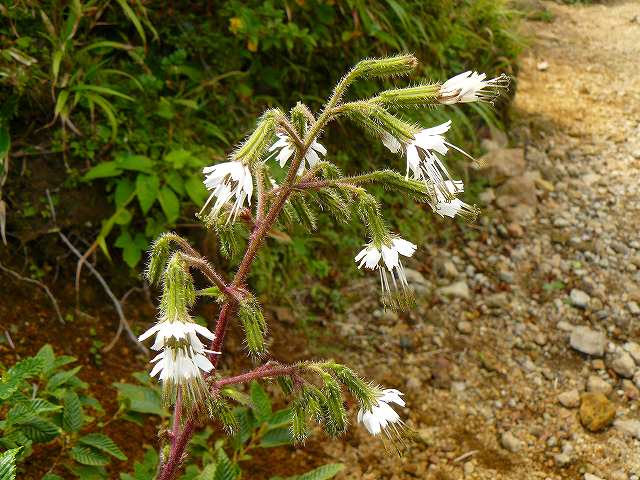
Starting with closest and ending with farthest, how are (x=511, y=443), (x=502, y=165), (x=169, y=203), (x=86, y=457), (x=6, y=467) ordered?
(x=6, y=467)
(x=86, y=457)
(x=169, y=203)
(x=511, y=443)
(x=502, y=165)

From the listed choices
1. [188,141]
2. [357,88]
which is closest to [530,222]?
[357,88]

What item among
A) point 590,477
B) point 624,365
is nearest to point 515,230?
point 624,365

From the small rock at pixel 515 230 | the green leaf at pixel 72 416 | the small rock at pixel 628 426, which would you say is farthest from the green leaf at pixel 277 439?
the small rock at pixel 515 230

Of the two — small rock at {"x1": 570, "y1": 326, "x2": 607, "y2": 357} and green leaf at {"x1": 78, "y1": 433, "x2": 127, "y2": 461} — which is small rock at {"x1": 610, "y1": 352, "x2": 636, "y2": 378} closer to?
small rock at {"x1": 570, "y1": 326, "x2": 607, "y2": 357}

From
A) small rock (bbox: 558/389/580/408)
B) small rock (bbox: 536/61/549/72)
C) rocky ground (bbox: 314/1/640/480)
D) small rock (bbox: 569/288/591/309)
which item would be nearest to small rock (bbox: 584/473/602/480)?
rocky ground (bbox: 314/1/640/480)

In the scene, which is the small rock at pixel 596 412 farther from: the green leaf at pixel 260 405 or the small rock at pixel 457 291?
the green leaf at pixel 260 405

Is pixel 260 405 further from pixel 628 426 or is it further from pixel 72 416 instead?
pixel 628 426
